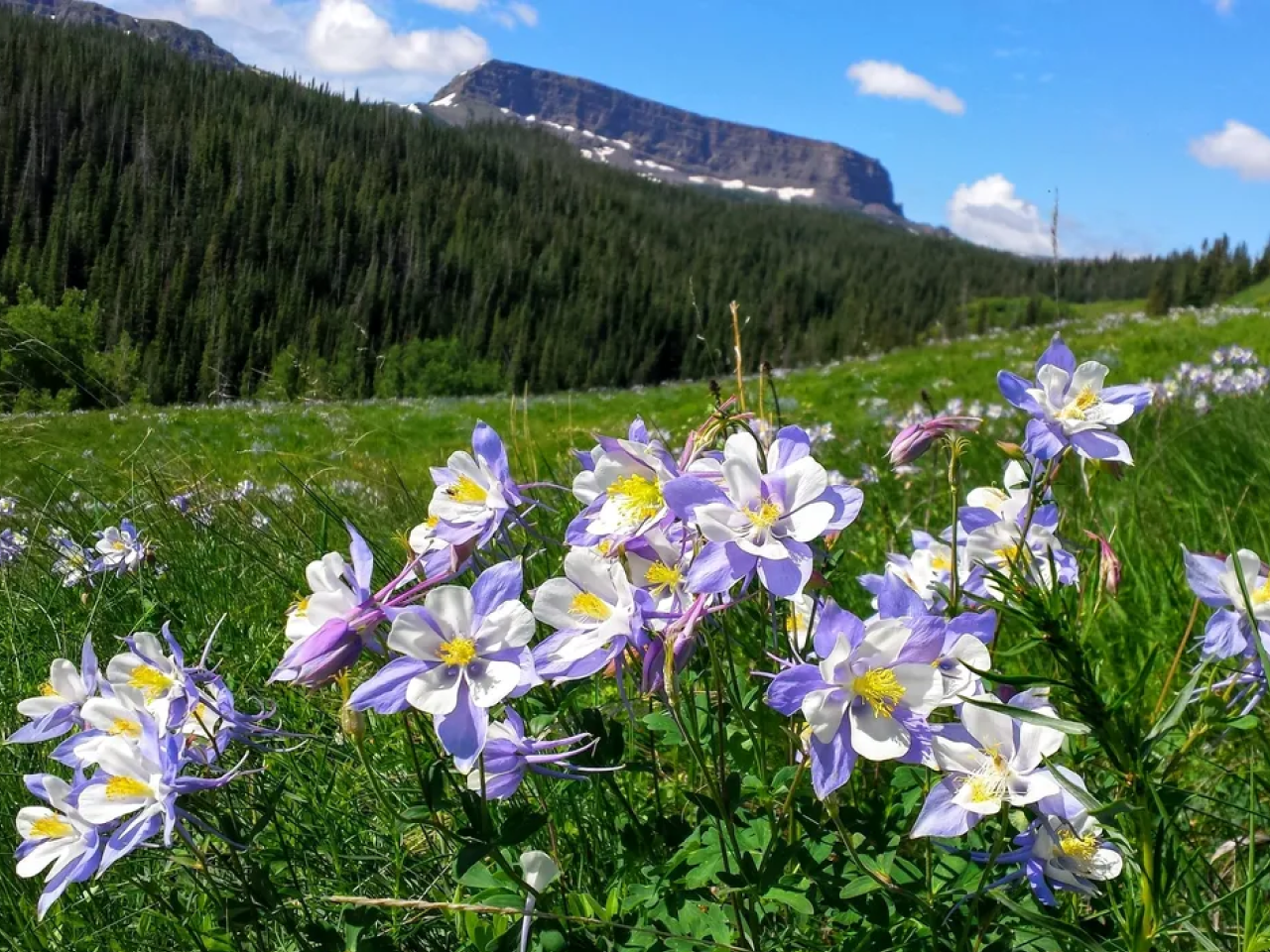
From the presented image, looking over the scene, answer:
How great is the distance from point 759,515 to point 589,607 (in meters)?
0.22

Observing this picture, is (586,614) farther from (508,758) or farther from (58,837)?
(58,837)

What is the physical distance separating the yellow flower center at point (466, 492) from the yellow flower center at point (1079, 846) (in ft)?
2.80

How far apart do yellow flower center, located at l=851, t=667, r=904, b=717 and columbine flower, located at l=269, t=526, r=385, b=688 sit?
21.4 inches

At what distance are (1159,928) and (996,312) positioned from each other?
110m

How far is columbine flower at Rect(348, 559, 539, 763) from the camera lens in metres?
0.94

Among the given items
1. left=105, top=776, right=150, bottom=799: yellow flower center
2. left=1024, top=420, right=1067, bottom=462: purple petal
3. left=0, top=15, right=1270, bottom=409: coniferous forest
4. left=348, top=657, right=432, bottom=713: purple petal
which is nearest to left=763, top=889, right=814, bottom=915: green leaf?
left=348, top=657, right=432, bottom=713: purple petal

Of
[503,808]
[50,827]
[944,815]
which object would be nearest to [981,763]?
[944,815]

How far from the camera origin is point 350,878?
5.39ft

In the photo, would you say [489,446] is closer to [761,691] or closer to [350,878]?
[761,691]

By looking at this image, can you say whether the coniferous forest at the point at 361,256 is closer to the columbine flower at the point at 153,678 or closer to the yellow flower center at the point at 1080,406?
the columbine flower at the point at 153,678

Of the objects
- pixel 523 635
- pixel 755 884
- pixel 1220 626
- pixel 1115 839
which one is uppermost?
pixel 1220 626

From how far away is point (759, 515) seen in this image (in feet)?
3.20

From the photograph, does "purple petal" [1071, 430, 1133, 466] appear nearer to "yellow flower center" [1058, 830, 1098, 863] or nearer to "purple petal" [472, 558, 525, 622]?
"yellow flower center" [1058, 830, 1098, 863]

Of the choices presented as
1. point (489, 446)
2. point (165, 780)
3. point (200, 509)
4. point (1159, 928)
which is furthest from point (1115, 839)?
point (200, 509)
